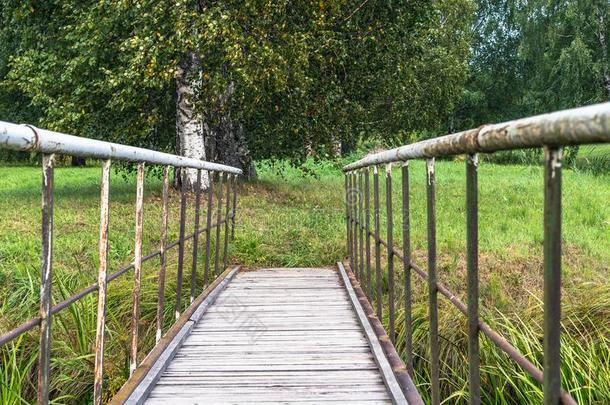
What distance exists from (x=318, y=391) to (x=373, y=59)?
1070 centimetres

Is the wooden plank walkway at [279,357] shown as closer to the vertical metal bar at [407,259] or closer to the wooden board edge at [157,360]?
the wooden board edge at [157,360]

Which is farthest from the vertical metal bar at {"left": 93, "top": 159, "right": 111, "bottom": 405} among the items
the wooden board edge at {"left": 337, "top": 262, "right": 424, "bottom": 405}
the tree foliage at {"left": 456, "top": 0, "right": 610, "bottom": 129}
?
the tree foliage at {"left": 456, "top": 0, "right": 610, "bottom": 129}

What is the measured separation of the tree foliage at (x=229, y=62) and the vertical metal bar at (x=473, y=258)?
8.31 m

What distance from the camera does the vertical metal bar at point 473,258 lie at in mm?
2227

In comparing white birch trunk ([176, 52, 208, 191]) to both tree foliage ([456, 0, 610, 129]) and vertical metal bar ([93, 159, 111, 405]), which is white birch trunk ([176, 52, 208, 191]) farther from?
tree foliage ([456, 0, 610, 129])

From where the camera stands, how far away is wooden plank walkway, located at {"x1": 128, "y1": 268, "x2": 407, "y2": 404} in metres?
3.43

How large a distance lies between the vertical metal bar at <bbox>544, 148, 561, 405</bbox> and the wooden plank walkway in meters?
1.77

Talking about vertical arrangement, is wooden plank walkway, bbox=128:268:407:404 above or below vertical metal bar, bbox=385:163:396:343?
below

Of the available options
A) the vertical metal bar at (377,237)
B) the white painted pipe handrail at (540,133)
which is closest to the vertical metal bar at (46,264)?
the white painted pipe handrail at (540,133)

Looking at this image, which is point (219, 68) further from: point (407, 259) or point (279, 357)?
point (407, 259)

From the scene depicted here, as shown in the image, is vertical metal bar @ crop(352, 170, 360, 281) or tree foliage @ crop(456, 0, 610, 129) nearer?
vertical metal bar @ crop(352, 170, 360, 281)

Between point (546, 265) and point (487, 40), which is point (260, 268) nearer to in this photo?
point (546, 265)

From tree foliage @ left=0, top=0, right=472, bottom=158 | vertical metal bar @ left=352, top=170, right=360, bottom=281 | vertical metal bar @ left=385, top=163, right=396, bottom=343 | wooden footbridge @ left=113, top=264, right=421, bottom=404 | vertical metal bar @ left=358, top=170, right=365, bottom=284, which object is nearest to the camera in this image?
wooden footbridge @ left=113, top=264, right=421, bottom=404

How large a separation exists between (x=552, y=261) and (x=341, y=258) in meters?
7.27
